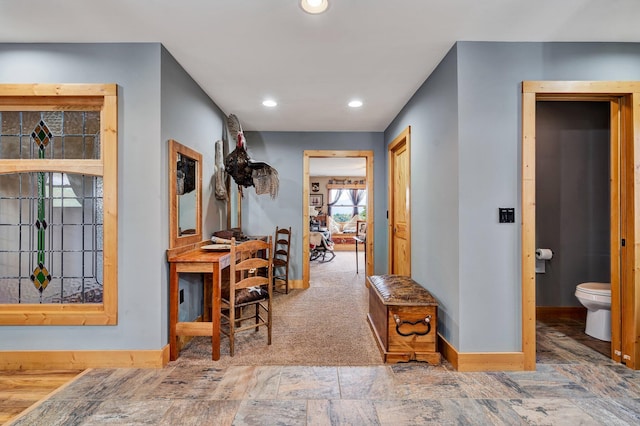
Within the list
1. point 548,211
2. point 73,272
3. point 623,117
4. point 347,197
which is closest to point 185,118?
point 73,272

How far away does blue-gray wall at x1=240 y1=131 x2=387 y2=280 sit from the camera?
197 inches

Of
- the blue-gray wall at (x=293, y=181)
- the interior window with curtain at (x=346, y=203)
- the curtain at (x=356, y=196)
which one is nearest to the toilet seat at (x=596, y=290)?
the blue-gray wall at (x=293, y=181)

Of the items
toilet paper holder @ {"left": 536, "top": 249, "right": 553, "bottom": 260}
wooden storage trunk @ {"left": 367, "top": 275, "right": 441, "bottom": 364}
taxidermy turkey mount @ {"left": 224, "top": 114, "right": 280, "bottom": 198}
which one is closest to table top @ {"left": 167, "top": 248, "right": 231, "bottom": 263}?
taxidermy turkey mount @ {"left": 224, "top": 114, "right": 280, "bottom": 198}

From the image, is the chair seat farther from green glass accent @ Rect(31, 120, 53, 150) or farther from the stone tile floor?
green glass accent @ Rect(31, 120, 53, 150)

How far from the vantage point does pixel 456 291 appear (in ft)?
7.92

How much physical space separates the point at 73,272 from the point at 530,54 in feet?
12.9

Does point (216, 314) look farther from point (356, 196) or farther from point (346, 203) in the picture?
point (356, 196)

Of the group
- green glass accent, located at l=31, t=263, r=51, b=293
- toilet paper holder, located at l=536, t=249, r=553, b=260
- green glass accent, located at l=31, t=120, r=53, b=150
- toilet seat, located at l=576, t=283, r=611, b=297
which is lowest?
toilet seat, located at l=576, t=283, r=611, b=297

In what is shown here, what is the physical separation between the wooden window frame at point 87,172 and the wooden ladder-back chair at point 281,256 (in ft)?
8.26

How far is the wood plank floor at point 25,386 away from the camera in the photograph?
1929 mm

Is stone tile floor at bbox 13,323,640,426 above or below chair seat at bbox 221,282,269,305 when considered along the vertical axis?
below

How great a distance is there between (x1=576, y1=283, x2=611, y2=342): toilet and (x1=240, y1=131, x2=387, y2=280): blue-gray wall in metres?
2.51

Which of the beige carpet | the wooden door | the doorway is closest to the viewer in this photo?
the beige carpet

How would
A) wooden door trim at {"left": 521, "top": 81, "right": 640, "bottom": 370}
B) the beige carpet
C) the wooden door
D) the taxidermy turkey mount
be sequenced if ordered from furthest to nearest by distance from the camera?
the wooden door < the taxidermy turkey mount < the beige carpet < wooden door trim at {"left": 521, "top": 81, "right": 640, "bottom": 370}
